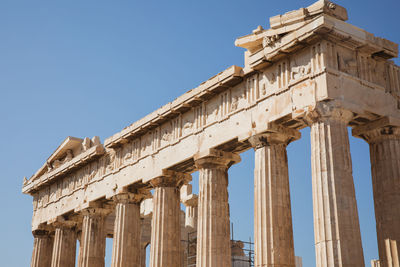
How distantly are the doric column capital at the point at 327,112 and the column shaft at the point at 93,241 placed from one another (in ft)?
57.7

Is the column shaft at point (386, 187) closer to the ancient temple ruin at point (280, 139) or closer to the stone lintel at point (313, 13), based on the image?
the ancient temple ruin at point (280, 139)

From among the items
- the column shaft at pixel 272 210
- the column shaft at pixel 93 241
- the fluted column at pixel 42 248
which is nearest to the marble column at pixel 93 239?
the column shaft at pixel 93 241

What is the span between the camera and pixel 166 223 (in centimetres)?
2764

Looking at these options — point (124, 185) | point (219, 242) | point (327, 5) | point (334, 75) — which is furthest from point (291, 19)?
point (124, 185)

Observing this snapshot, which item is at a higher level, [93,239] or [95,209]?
[95,209]

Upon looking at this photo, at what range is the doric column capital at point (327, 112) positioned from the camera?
20.4 m

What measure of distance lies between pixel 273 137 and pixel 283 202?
8.77 feet

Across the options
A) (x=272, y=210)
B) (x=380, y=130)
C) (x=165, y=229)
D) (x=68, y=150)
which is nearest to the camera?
(x=272, y=210)

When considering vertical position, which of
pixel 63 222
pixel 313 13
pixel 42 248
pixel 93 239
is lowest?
pixel 93 239

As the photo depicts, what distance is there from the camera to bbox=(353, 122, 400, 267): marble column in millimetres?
21584

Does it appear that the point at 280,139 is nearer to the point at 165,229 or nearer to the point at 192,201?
the point at 165,229

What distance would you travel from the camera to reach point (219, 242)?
2436cm

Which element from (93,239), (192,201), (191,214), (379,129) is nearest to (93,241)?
(93,239)

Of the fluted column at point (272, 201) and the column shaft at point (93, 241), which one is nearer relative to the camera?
the fluted column at point (272, 201)
